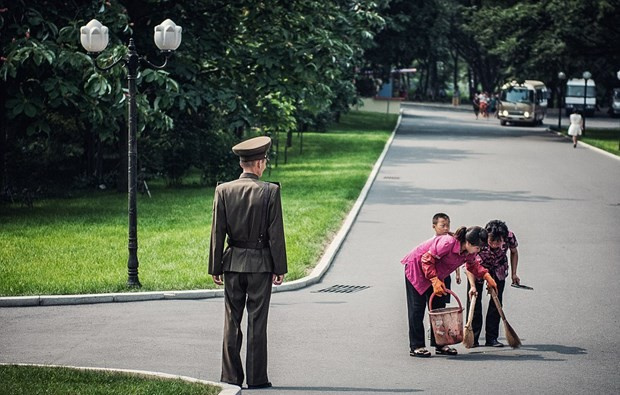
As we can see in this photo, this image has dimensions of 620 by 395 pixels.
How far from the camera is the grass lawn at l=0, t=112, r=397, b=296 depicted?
1389 cm

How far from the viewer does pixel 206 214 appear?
868 inches

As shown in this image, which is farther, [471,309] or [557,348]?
[557,348]

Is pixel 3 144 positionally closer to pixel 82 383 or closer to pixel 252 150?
pixel 82 383

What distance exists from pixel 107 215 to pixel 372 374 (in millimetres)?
13580

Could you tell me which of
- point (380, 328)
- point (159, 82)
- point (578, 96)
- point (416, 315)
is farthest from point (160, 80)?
point (578, 96)

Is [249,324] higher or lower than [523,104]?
higher

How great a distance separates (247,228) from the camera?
8.59 m

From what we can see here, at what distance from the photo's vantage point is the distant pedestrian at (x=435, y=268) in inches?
384

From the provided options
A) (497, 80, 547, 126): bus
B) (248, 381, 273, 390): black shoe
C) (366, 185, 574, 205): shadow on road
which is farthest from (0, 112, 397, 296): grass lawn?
(497, 80, 547, 126): bus

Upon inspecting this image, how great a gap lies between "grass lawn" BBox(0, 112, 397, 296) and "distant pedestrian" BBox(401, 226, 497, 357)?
4040 mm

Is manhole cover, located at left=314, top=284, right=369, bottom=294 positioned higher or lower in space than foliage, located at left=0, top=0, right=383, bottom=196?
lower

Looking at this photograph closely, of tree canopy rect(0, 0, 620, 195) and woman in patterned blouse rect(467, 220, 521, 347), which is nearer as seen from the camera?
woman in patterned blouse rect(467, 220, 521, 347)

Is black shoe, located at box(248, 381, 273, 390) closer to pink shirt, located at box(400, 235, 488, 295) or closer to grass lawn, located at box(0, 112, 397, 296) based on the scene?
pink shirt, located at box(400, 235, 488, 295)

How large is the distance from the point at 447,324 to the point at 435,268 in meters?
0.52
